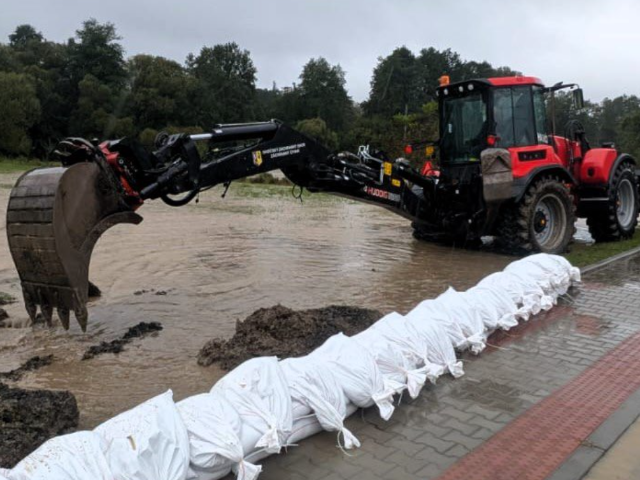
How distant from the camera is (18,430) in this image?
3.45 metres

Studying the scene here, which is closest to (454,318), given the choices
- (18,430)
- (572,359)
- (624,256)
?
(572,359)

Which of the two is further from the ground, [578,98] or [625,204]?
[578,98]

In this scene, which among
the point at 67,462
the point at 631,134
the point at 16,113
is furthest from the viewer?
the point at 16,113

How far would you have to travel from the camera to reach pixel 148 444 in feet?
9.77

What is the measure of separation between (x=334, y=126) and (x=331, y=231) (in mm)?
69114

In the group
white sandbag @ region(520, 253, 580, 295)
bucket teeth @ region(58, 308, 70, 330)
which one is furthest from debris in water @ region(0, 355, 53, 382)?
white sandbag @ region(520, 253, 580, 295)

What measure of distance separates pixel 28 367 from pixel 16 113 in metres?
54.6

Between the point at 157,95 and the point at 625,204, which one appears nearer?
the point at 625,204

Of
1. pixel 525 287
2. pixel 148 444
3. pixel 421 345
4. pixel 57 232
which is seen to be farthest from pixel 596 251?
pixel 148 444

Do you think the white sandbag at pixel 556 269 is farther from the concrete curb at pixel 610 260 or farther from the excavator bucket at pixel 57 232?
the excavator bucket at pixel 57 232

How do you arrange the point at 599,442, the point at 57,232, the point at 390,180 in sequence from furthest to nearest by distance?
the point at 390,180
the point at 57,232
the point at 599,442

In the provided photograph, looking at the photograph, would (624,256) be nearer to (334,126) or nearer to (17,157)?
(17,157)

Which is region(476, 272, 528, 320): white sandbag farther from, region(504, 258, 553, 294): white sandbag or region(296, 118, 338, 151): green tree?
region(296, 118, 338, 151): green tree

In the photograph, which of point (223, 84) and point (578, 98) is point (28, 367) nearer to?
point (578, 98)
